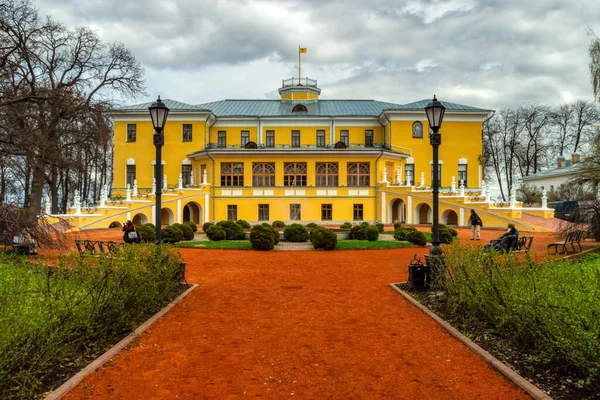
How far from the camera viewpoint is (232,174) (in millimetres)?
34656

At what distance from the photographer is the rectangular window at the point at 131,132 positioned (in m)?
39.6

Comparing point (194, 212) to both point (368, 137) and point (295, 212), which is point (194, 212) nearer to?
point (295, 212)

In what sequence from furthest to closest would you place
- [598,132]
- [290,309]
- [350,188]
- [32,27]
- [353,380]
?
[350,188] → [32,27] → [598,132] → [290,309] → [353,380]

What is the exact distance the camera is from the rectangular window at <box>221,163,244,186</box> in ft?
114

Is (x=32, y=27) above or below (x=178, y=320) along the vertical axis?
above

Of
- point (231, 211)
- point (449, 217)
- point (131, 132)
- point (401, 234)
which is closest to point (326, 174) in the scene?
point (231, 211)

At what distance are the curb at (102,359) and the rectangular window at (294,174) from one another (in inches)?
1037

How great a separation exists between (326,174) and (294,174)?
8.56 ft

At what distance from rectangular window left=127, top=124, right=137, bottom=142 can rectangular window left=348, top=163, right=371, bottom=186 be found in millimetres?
20497

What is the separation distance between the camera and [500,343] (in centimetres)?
618

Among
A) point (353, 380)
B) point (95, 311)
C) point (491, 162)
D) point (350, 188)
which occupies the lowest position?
point (353, 380)

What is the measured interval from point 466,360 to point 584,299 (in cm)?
166

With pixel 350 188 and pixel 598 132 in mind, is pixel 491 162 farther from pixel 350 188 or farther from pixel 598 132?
pixel 598 132

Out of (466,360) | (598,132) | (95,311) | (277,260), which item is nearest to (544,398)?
(466,360)
